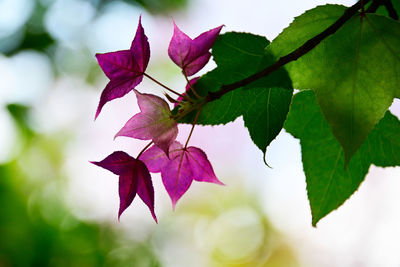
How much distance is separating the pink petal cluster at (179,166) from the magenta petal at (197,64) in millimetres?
44

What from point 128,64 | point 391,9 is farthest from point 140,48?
point 391,9

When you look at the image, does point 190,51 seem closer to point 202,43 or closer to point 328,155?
point 202,43

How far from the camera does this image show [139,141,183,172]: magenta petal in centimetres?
25

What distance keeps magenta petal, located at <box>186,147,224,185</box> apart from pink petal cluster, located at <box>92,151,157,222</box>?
29 millimetres

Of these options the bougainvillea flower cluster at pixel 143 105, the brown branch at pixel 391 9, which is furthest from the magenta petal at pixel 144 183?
the brown branch at pixel 391 9

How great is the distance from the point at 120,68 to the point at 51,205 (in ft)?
7.24

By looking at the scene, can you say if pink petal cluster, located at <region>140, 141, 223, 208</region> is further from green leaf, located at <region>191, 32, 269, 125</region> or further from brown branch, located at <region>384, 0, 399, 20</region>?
brown branch, located at <region>384, 0, 399, 20</region>

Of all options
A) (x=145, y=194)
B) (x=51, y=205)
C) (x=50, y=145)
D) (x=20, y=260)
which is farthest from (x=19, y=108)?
(x=145, y=194)

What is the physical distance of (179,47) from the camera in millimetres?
235

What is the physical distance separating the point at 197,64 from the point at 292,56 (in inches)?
2.3

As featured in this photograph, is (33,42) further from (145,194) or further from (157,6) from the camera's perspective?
(145,194)

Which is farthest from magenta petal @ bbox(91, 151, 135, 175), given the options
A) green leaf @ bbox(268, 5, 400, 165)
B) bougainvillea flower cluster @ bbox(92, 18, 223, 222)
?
green leaf @ bbox(268, 5, 400, 165)

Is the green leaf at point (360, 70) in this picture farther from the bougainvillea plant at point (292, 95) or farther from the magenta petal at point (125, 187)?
the magenta petal at point (125, 187)

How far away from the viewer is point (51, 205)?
7.47ft
